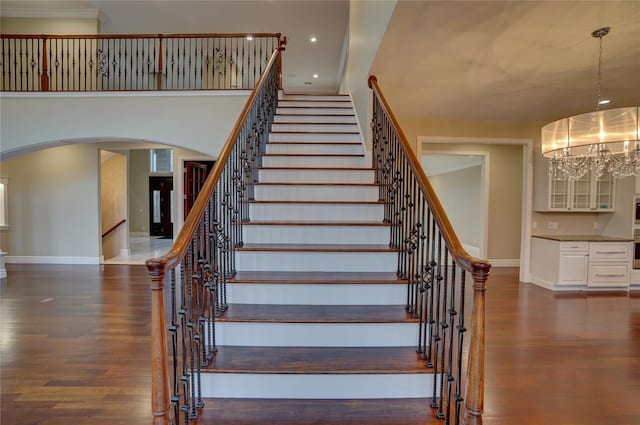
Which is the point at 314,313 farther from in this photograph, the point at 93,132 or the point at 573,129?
the point at 93,132

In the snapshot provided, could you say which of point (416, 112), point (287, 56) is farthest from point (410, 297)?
point (287, 56)

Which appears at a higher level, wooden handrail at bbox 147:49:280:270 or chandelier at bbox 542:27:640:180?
chandelier at bbox 542:27:640:180

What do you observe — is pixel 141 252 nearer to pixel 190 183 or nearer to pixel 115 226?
A: pixel 115 226

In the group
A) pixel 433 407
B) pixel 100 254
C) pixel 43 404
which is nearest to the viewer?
pixel 433 407

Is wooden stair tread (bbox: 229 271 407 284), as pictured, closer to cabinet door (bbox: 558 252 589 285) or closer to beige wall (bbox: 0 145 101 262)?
cabinet door (bbox: 558 252 589 285)

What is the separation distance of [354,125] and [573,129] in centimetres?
271

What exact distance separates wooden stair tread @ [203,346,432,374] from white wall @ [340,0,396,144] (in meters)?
2.47

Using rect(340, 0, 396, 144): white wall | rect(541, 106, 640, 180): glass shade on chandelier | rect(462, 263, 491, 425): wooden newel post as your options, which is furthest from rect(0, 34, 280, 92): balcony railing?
rect(462, 263, 491, 425): wooden newel post

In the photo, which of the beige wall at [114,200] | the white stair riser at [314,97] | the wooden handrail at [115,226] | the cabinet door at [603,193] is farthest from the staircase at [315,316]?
the beige wall at [114,200]

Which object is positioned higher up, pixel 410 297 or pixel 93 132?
pixel 93 132

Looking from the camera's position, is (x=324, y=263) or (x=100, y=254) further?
(x=100, y=254)

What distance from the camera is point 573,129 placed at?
3355 millimetres

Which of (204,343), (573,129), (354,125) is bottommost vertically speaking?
(204,343)

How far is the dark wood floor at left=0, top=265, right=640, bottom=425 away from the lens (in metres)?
2.12
